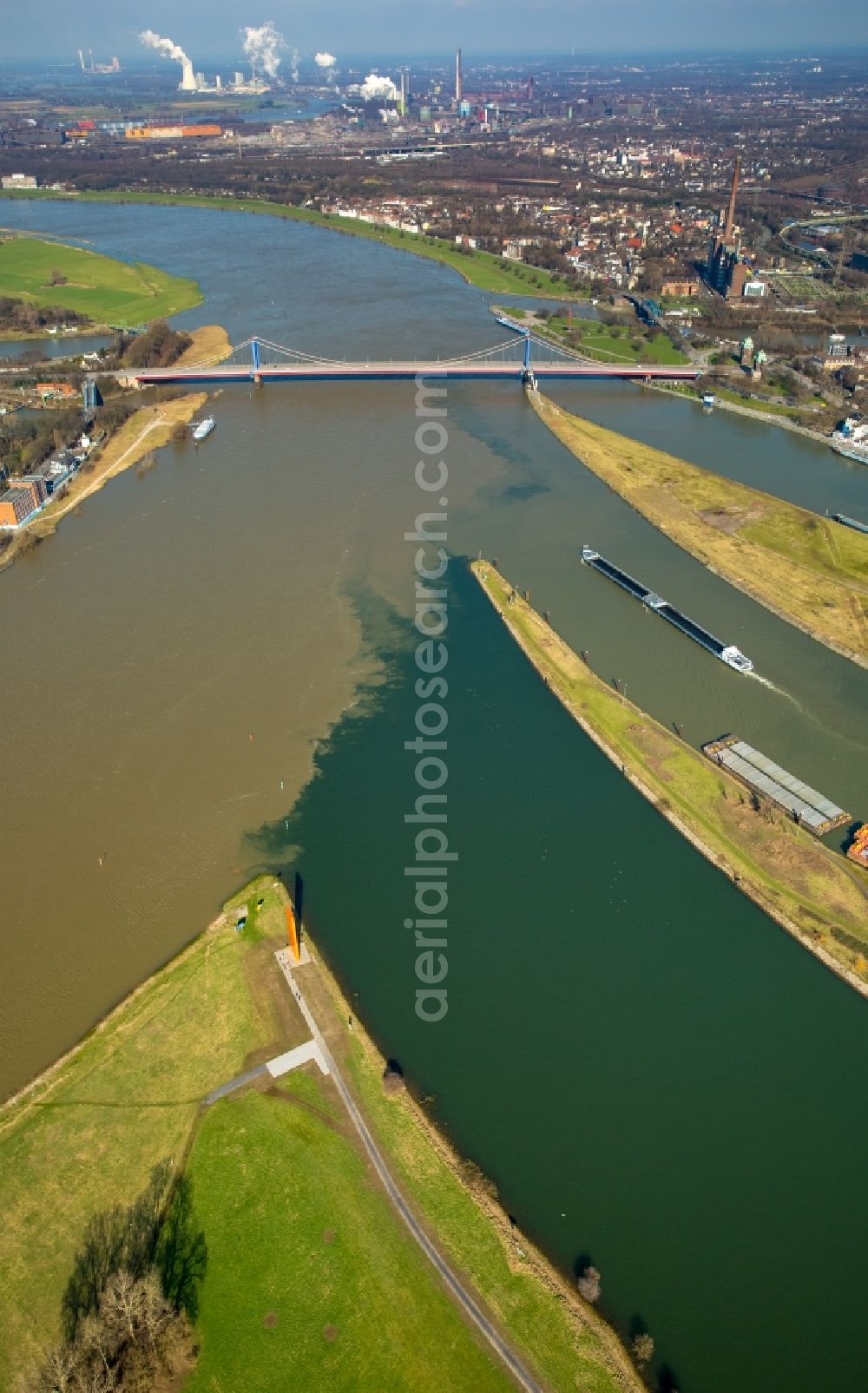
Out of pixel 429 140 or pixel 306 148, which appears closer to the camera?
pixel 306 148

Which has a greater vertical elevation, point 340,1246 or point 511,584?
point 511,584

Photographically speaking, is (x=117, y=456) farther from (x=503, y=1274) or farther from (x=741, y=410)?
(x=503, y=1274)

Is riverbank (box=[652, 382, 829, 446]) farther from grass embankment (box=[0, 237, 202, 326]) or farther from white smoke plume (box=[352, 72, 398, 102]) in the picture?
white smoke plume (box=[352, 72, 398, 102])

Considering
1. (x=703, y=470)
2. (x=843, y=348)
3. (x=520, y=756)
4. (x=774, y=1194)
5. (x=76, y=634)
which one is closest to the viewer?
(x=774, y=1194)

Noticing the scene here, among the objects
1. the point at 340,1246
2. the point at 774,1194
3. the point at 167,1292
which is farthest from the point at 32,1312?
the point at 774,1194

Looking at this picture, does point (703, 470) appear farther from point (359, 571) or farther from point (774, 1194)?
point (774, 1194)

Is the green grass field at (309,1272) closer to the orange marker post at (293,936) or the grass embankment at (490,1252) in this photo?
the grass embankment at (490,1252)
